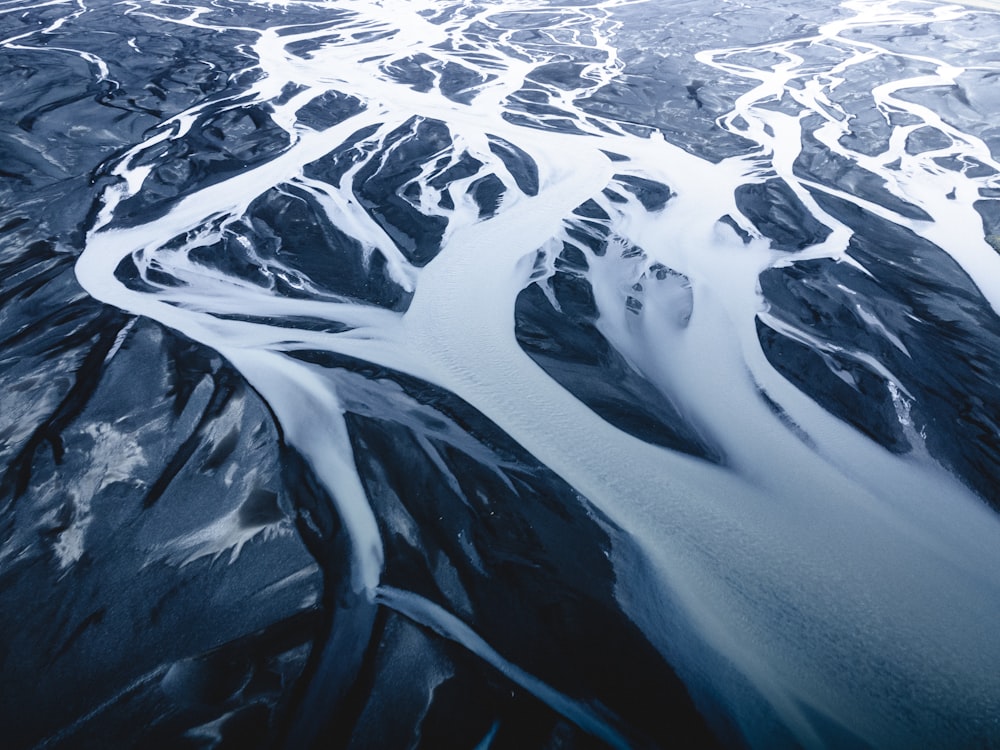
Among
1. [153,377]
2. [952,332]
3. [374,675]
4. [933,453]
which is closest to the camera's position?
[374,675]

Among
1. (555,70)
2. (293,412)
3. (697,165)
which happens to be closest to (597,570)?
(293,412)

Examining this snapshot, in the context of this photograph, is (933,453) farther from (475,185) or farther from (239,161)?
(239,161)

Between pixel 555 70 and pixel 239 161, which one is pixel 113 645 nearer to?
Answer: pixel 239 161

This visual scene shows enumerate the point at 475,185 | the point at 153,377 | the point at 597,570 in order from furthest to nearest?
the point at 475,185 < the point at 153,377 < the point at 597,570

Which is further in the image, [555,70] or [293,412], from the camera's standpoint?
[555,70]

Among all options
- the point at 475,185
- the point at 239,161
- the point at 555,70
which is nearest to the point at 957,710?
the point at 475,185

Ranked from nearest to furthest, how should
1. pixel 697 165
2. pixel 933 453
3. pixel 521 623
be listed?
pixel 521 623, pixel 933 453, pixel 697 165
